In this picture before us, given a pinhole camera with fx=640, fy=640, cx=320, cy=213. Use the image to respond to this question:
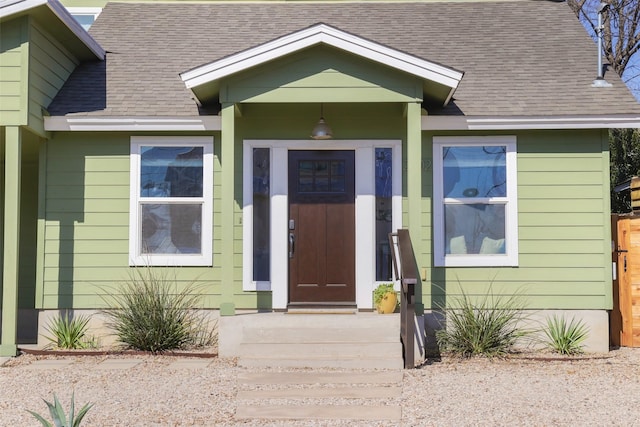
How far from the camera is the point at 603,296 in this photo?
765 cm

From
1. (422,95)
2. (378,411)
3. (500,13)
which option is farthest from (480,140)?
(378,411)

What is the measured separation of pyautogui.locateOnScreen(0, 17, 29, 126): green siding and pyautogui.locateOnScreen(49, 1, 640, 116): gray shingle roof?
728 mm

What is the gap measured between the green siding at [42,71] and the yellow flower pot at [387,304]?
4.48 m

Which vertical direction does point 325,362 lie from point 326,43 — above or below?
below

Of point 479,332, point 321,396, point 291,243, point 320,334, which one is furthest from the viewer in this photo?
point 291,243

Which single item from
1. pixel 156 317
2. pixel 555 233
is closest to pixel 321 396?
pixel 156 317

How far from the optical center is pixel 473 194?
7.88m

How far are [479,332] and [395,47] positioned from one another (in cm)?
396

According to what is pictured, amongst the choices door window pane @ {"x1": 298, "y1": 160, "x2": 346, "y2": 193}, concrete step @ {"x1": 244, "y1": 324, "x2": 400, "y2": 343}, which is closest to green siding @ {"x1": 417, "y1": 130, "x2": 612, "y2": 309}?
door window pane @ {"x1": 298, "y1": 160, "x2": 346, "y2": 193}

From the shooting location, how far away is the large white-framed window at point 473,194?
784cm

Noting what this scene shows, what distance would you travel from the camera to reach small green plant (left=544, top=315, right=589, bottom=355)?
7332 mm

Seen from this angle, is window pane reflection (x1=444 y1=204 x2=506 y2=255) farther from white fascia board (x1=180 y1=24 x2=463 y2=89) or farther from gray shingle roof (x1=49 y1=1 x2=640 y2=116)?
white fascia board (x1=180 y1=24 x2=463 y2=89)

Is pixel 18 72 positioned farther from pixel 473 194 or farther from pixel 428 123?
pixel 473 194

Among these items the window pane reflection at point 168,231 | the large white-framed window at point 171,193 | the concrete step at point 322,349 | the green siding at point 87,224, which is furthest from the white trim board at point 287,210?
the concrete step at point 322,349
